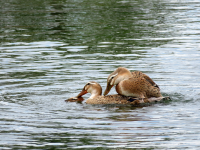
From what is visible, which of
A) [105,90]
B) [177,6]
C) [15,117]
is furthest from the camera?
[177,6]

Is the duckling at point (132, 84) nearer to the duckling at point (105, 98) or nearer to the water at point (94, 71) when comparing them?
the duckling at point (105, 98)

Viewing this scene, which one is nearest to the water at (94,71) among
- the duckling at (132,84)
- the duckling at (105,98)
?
the duckling at (105,98)

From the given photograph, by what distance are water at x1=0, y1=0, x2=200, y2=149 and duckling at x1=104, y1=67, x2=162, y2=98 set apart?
0.47 m

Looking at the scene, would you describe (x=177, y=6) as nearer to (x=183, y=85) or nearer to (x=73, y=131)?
(x=183, y=85)

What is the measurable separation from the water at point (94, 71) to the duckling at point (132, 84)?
0.47 m

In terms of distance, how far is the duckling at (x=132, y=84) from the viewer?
1082cm

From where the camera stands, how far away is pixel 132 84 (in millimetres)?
10805

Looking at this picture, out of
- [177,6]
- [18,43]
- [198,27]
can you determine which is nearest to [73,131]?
[18,43]

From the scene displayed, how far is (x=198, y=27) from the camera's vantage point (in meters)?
21.0

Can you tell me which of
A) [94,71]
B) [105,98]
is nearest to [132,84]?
[105,98]

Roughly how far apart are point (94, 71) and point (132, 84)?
9.43 ft

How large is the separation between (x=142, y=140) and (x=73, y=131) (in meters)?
1.27

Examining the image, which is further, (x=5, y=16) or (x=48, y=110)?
(x=5, y=16)

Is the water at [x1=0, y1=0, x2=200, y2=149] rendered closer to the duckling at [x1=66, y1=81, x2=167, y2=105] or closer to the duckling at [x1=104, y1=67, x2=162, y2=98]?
the duckling at [x1=66, y1=81, x2=167, y2=105]
